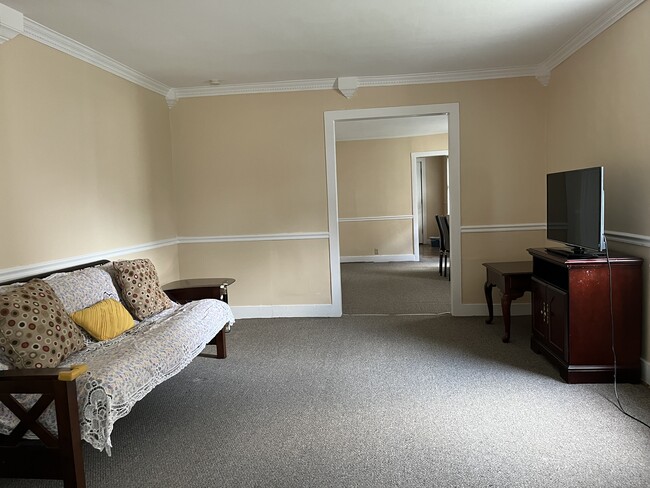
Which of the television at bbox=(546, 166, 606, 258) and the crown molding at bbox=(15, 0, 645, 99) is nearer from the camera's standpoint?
the television at bbox=(546, 166, 606, 258)

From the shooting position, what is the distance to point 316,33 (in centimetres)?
349

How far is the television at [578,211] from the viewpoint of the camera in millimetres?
2957

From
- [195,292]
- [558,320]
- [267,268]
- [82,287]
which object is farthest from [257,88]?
[558,320]

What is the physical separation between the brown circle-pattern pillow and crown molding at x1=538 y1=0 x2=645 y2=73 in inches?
152

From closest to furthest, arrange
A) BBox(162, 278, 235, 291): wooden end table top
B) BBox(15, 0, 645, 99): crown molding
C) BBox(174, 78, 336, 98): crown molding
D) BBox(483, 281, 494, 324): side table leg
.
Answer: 1. BBox(15, 0, 645, 99): crown molding
2. BBox(162, 278, 235, 291): wooden end table top
3. BBox(483, 281, 494, 324): side table leg
4. BBox(174, 78, 336, 98): crown molding

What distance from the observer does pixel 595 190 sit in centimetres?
299

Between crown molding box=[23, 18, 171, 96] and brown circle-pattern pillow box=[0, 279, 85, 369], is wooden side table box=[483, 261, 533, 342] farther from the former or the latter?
crown molding box=[23, 18, 171, 96]

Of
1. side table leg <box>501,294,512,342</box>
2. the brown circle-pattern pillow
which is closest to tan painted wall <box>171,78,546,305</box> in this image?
side table leg <box>501,294,512,342</box>

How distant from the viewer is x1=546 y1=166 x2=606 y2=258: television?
2957 millimetres

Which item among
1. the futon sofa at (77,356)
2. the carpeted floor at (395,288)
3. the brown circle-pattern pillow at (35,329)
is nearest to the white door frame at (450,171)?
the carpeted floor at (395,288)

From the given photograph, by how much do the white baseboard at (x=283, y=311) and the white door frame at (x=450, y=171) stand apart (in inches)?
3.7

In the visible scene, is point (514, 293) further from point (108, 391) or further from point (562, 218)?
point (108, 391)

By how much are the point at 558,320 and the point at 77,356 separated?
2981 mm

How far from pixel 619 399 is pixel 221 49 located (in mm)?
3675
